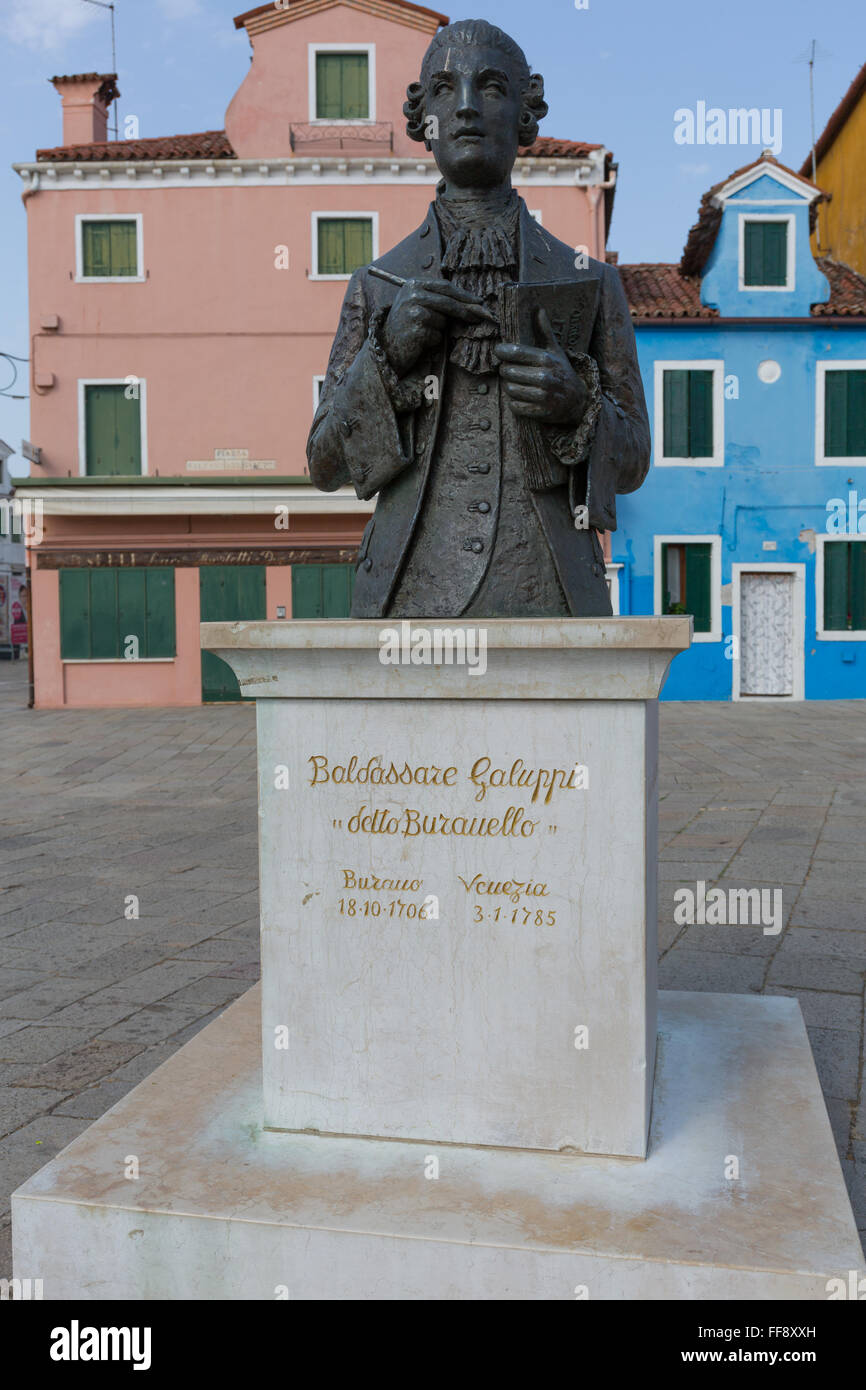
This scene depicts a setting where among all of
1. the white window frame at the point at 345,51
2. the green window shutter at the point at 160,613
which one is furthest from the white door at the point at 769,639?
the white window frame at the point at 345,51

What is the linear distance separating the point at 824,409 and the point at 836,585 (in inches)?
109

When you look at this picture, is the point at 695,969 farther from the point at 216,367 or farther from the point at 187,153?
the point at 187,153

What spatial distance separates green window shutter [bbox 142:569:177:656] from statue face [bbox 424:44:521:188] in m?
15.4

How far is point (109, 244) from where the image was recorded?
58.4 ft

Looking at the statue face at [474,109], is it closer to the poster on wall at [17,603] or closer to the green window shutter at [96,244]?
the green window shutter at [96,244]

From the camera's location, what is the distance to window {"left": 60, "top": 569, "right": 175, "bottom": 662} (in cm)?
1773

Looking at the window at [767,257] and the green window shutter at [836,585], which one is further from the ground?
the window at [767,257]

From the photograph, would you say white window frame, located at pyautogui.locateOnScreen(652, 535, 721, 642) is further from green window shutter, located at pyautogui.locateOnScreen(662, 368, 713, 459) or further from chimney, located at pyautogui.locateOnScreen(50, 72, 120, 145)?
chimney, located at pyautogui.locateOnScreen(50, 72, 120, 145)

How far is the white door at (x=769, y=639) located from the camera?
18.8m

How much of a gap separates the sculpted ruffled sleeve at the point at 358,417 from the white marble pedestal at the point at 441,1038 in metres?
0.51

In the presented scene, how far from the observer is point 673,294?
19.0 m

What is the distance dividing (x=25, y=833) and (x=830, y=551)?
1402 cm

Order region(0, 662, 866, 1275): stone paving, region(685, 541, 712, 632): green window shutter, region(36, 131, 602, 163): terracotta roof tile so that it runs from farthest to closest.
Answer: region(685, 541, 712, 632): green window shutter < region(36, 131, 602, 163): terracotta roof tile < region(0, 662, 866, 1275): stone paving

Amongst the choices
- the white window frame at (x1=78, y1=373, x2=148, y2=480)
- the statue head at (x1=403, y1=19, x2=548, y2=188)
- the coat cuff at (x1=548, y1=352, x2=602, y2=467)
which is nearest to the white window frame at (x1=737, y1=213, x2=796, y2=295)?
the white window frame at (x1=78, y1=373, x2=148, y2=480)
